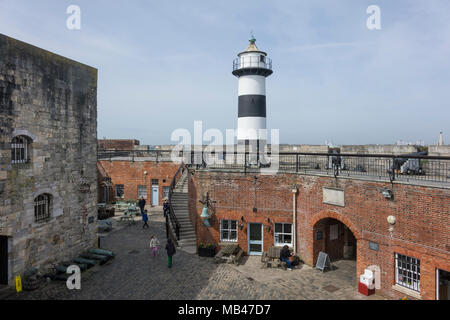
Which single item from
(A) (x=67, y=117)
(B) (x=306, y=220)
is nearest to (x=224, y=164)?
(B) (x=306, y=220)

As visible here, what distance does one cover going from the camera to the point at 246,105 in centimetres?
2308

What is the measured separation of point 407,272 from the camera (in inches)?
401

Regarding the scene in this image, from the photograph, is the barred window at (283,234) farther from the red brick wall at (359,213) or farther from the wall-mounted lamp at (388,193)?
the wall-mounted lamp at (388,193)

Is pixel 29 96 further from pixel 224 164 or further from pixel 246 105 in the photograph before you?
pixel 246 105

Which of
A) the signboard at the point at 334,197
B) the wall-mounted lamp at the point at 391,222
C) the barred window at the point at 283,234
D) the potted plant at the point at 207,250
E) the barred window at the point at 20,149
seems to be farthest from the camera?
the potted plant at the point at 207,250

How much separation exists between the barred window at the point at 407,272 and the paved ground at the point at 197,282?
1.11 metres

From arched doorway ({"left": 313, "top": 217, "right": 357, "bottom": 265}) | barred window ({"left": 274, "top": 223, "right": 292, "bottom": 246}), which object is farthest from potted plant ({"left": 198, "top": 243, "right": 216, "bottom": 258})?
arched doorway ({"left": 313, "top": 217, "right": 357, "bottom": 265})

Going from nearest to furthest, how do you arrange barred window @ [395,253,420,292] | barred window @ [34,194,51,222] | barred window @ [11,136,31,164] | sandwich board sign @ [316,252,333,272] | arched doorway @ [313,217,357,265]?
barred window @ [395,253,420,292], barred window @ [11,136,31,164], barred window @ [34,194,51,222], sandwich board sign @ [316,252,333,272], arched doorway @ [313,217,357,265]

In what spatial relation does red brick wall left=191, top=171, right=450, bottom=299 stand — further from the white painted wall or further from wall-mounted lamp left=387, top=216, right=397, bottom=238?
the white painted wall

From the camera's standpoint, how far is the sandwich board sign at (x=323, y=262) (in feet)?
43.0

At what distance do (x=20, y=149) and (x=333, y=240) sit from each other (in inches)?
541

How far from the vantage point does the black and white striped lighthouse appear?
22.8 meters

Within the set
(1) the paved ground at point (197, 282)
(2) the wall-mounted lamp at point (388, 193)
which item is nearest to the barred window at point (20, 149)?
(1) the paved ground at point (197, 282)

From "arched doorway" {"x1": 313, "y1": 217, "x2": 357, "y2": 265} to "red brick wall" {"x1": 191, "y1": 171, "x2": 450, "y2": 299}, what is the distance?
0.22 metres
